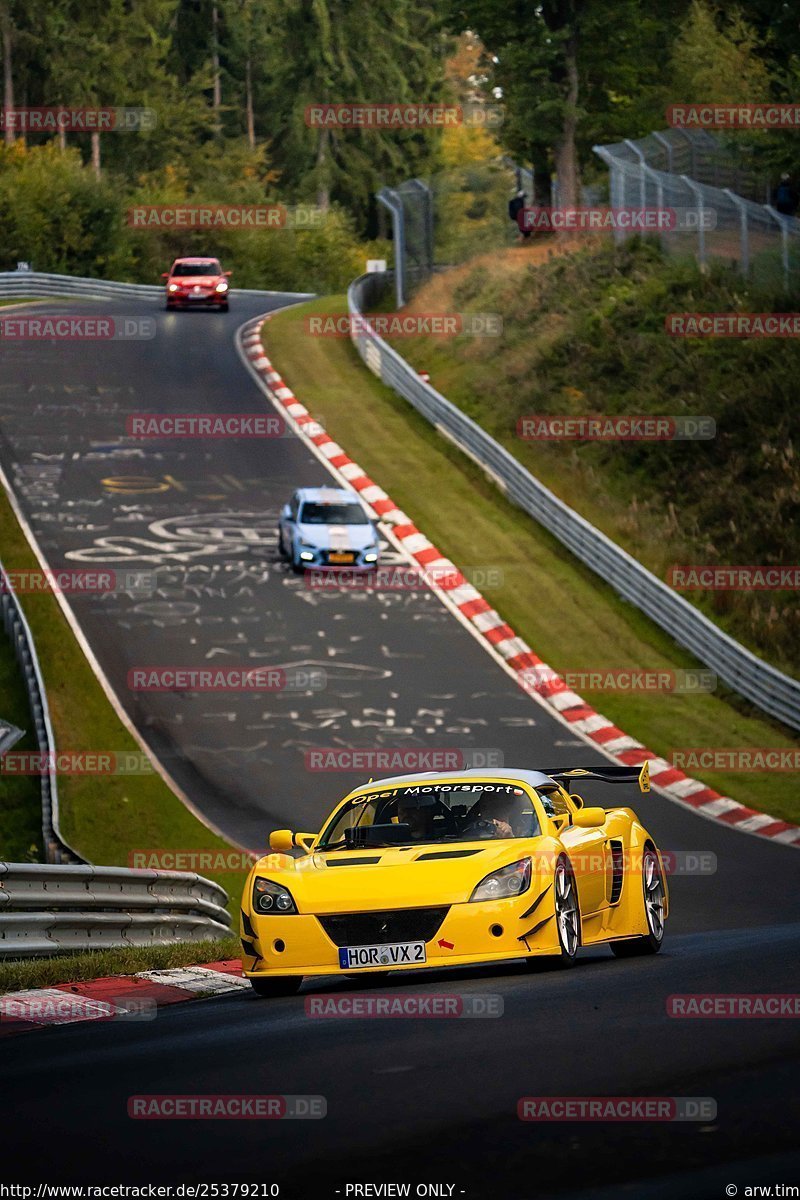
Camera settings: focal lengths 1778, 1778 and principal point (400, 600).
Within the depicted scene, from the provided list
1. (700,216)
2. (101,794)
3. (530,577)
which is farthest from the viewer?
(700,216)

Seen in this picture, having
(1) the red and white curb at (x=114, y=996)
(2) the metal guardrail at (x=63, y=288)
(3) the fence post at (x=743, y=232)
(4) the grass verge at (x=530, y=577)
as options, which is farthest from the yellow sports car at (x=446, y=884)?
(2) the metal guardrail at (x=63, y=288)

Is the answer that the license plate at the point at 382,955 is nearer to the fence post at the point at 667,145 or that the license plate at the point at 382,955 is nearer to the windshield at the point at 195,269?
the fence post at the point at 667,145

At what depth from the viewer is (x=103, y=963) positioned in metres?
11.4

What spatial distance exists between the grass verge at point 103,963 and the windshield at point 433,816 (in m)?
1.55

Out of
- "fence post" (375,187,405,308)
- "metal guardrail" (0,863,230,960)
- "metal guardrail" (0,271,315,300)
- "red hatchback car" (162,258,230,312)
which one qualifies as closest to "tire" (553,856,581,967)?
"metal guardrail" (0,863,230,960)

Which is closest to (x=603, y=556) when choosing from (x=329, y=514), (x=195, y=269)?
(x=329, y=514)

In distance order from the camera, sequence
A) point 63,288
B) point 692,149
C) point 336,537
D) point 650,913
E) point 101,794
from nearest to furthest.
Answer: point 650,913
point 101,794
point 336,537
point 692,149
point 63,288

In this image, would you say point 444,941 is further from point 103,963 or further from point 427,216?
point 427,216

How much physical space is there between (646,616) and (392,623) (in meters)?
4.55

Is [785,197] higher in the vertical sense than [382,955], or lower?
higher

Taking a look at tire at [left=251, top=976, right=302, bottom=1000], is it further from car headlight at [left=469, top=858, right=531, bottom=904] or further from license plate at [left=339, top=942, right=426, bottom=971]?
car headlight at [left=469, top=858, right=531, bottom=904]

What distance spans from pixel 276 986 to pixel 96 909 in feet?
8.27

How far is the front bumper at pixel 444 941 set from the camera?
9.86 metres

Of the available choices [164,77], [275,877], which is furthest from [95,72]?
[275,877]
